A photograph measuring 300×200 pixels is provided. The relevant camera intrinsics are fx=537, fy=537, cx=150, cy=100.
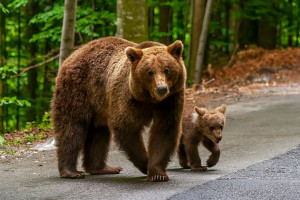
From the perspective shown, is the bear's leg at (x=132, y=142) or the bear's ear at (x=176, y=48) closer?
the bear's ear at (x=176, y=48)

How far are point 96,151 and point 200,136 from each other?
156cm

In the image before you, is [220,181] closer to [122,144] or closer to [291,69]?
[122,144]

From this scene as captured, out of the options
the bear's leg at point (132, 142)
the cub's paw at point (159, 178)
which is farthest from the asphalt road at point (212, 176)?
the bear's leg at point (132, 142)

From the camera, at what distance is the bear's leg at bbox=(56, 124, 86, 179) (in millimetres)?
7520

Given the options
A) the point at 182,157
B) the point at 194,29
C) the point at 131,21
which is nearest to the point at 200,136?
the point at 182,157

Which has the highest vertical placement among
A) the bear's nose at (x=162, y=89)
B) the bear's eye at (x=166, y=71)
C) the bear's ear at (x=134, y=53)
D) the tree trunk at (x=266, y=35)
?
the bear's ear at (x=134, y=53)

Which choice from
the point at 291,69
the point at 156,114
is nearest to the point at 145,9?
the point at 156,114

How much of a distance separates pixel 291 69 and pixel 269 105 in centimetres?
753

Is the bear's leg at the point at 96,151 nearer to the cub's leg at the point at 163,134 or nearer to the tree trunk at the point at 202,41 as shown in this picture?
the cub's leg at the point at 163,134

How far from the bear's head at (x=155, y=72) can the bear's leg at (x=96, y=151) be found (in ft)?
5.51

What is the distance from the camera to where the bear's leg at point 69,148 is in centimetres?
752

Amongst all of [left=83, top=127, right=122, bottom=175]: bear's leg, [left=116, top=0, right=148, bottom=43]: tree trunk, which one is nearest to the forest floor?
[left=83, top=127, right=122, bottom=175]: bear's leg

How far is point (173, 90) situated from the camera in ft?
21.1

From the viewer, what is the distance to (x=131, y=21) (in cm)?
1152
